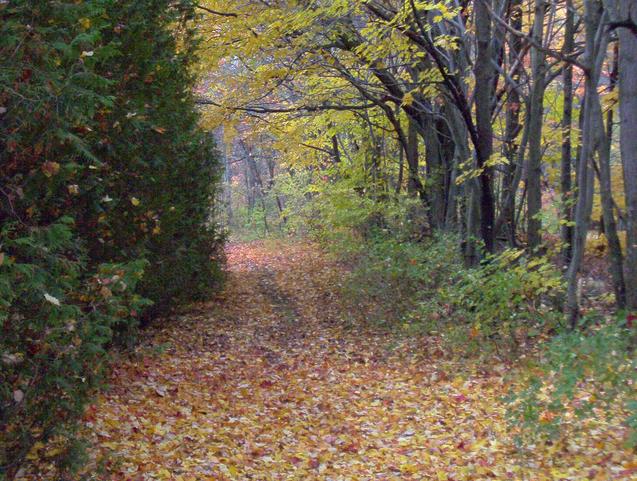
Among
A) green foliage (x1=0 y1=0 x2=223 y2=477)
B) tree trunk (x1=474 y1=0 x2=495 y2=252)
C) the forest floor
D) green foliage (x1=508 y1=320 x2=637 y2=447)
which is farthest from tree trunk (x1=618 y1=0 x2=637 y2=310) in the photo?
green foliage (x1=0 y1=0 x2=223 y2=477)

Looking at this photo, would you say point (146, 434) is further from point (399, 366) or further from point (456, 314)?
point (456, 314)

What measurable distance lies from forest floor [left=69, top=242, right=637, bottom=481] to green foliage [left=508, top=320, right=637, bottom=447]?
0.20 m

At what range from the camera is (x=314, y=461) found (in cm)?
591

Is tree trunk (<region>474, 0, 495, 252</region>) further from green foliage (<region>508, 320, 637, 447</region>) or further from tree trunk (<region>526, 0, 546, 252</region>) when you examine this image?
green foliage (<region>508, 320, 637, 447</region>)

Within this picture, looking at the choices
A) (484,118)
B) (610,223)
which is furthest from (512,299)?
(484,118)

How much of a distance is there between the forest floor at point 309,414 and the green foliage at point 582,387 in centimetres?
20

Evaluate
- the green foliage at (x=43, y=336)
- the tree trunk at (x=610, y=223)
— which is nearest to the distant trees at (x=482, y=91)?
the tree trunk at (x=610, y=223)

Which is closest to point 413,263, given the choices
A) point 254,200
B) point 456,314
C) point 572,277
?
point 456,314

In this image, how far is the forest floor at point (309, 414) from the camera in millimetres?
5141

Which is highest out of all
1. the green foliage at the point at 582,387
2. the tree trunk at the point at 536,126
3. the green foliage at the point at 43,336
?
the tree trunk at the point at 536,126

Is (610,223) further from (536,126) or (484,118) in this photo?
(484,118)

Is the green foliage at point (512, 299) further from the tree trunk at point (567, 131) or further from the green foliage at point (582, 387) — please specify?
the green foliage at point (582, 387)

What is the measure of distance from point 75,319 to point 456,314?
6276mm

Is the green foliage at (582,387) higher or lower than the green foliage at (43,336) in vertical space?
lower
